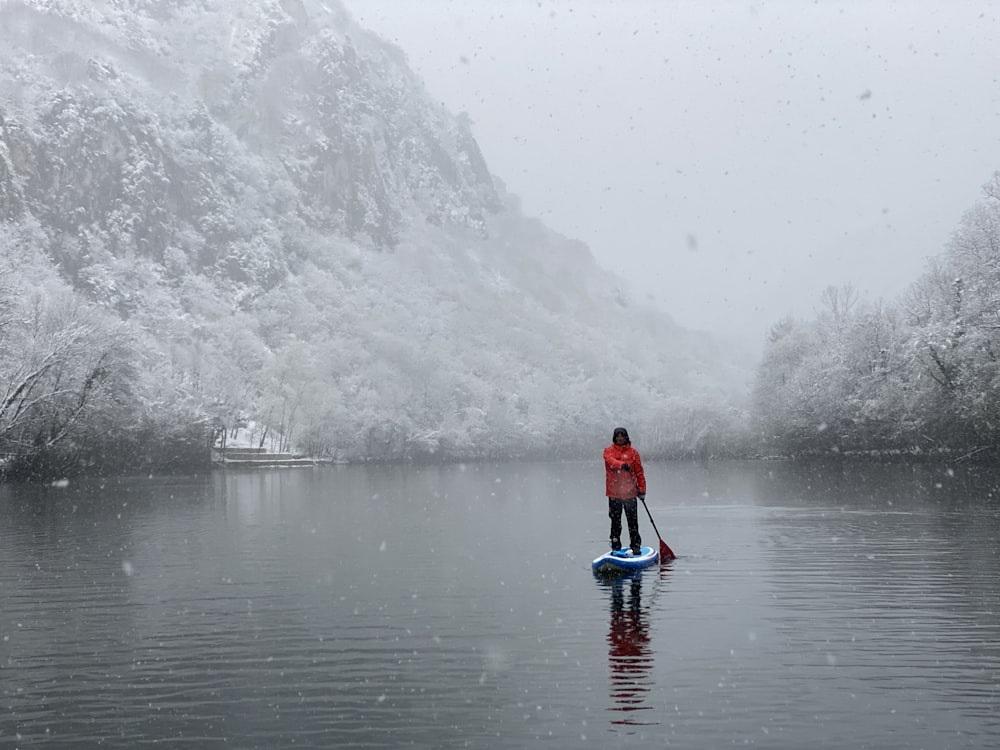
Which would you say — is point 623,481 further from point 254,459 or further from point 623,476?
point 254,459

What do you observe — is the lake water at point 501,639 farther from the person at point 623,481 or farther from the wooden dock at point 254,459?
the wooden dock at point 254,459

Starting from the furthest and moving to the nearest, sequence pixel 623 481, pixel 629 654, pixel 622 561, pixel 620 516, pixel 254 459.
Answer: pixel 254 459
pixel 620 516
pixel 623 481
pixel 622 561
pixel 629 654

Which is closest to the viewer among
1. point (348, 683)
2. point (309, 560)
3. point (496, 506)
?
point (348, 683)

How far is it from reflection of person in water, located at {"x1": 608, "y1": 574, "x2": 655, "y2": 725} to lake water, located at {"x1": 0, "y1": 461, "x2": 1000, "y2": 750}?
6 centimetres

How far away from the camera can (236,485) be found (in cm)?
6912

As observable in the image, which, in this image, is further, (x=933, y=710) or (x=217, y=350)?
(x=217, y=350)

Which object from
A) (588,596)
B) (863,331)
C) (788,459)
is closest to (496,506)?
(588,596)

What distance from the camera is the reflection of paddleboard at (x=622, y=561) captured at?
66.9 ft

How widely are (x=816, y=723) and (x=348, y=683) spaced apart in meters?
5.09

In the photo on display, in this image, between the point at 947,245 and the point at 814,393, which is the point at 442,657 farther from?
the point at 814,393

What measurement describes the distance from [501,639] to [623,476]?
24.4ft

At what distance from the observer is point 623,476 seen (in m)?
21.2

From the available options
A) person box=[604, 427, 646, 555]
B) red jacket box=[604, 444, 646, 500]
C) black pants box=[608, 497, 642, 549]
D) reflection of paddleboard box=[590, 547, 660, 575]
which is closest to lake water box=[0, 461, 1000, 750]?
reflection of paddleboard box=[590, 547, 660, 575]

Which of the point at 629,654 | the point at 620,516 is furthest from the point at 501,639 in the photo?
the point at 620,516
